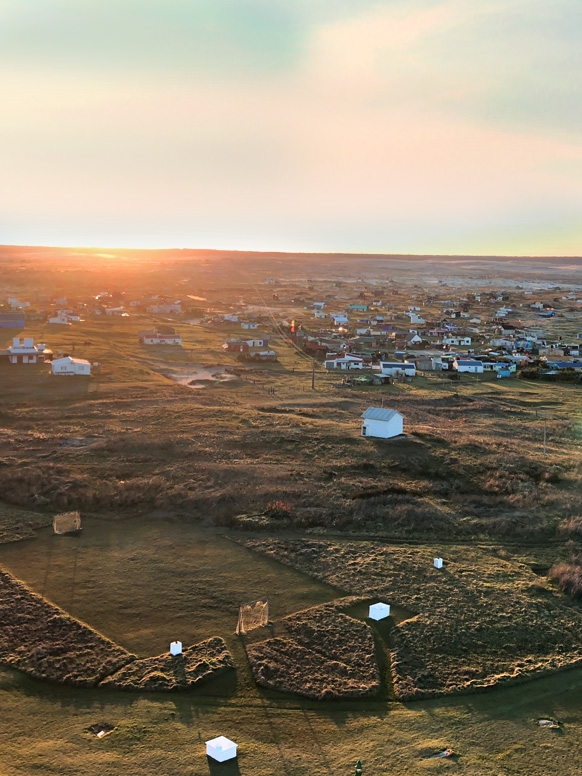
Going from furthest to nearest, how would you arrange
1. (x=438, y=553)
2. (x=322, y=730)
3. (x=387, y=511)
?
1. (x=387, y=511)
2. (x=438, y=553)
3. (x=322, y=730)

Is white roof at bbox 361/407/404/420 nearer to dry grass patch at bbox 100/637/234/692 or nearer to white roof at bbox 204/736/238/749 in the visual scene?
dry grass patch at bbox 100/637/234/692

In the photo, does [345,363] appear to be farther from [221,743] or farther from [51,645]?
→ [221,743]

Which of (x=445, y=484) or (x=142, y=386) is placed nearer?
(x=445, y=484)

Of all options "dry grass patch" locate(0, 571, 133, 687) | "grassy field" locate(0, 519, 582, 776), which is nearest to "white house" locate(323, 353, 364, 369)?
"grassy field" locate(0, 519, 582, 776)

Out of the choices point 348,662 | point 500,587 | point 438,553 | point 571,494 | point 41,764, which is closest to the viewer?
point 41,764

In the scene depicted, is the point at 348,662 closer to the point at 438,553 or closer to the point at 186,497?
the point at 438,553

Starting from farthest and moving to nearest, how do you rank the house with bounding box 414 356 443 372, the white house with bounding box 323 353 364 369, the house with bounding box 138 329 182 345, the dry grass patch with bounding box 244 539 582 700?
1. the house with bounding box 138 329 182 345
2. the house with bounding box 414 356 443 372
3. the white house with bounding box 323 353 364 369
4. the dry grass patch with bounding box 244 539 582 700

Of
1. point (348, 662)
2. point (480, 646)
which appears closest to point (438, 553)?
point (480, 646)
